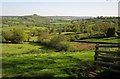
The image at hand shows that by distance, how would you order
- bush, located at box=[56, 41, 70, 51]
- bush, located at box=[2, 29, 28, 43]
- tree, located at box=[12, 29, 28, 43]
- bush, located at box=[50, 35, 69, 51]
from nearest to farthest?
bush, located at box=[56, 41, 70, 51], bush, located at box=[50, 35, 69, 51], tree, located at box=[12, 29, 28, 43], bush, located at box=[2, 29, 28, 43]

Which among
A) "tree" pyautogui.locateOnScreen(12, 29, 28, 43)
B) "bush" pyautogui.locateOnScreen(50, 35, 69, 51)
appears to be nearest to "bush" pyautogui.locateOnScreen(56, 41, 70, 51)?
"bush" pyautogui.locateOnScreen(50, 35, 69, 51)

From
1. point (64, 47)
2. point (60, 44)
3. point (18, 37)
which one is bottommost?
point (64, 47)

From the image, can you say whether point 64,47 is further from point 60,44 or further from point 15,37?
point 15,37

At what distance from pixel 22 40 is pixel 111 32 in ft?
102

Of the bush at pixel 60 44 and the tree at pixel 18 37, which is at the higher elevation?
the tree at pixel 18 37

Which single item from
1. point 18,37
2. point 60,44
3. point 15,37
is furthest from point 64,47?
point 15,37

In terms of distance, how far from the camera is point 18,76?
444 inches

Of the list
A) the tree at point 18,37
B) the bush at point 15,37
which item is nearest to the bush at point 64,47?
the tree at point 18,37

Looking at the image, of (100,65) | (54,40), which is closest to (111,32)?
(54,40)

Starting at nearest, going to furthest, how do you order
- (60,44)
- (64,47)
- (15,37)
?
(64,47), (60,44), (15,37)

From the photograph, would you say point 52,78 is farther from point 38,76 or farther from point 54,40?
point 54,40

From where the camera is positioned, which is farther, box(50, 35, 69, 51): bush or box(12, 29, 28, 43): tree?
box(12, 29, 28, 43): tree

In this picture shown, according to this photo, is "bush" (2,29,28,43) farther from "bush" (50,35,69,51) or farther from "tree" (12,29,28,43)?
"bush" (50,35,69,51)

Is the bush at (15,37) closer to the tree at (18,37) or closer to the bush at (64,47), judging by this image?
the tree at (18,37)
